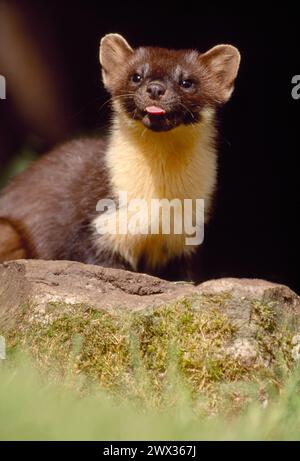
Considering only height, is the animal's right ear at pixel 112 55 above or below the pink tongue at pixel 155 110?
above

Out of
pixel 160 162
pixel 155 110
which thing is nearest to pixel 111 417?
pixel 155 110

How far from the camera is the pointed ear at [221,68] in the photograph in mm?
6773

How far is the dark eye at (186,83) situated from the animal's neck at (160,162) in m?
0.28

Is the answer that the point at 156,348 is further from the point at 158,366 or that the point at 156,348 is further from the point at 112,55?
the point at 112,55

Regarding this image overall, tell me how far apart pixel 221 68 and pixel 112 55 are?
2.92 feet

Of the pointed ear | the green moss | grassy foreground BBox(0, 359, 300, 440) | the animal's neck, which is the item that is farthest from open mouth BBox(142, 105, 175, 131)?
grassy foreground BBox(0, 359, 300, 440)

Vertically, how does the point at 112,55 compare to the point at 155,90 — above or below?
above

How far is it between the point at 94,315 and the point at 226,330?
799 mm

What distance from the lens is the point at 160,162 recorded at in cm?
664

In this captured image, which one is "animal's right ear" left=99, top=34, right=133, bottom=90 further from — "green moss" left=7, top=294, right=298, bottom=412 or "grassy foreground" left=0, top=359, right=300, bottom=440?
"grassy foreground" left=0, top=359, right=300, bottom=440

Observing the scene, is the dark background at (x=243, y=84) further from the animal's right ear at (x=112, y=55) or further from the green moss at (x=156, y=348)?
the green moss at (x=156, y=348)

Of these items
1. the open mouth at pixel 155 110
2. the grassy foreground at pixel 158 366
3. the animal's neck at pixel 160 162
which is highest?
the open mouth at pixel 155 110

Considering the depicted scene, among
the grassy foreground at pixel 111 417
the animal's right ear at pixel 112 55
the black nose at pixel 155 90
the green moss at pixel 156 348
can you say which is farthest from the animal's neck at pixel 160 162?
the grassy foreground at pixel 111 417
